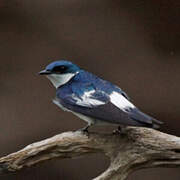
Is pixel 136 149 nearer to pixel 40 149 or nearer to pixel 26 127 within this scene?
pixel 40 149

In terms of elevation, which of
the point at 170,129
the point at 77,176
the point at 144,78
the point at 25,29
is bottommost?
the point at 77,176

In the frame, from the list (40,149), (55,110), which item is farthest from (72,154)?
(55,110)

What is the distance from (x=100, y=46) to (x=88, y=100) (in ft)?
2.13

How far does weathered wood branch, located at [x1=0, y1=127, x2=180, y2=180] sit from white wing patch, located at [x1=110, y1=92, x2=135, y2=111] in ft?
0.43

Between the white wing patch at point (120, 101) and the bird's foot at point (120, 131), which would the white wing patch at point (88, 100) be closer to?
the white wing patch at point (120, 101)

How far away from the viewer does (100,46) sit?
100 inches

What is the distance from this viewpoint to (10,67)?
8.38ft

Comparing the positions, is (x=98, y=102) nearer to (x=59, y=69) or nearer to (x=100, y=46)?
(x=59, y=69)

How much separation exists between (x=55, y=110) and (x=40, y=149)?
25.0 inches

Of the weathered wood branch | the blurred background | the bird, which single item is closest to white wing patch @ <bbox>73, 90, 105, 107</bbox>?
the bird

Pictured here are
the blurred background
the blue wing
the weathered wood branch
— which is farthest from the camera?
the blurred background

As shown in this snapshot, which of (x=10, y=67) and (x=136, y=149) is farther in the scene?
(x=10, y=67)

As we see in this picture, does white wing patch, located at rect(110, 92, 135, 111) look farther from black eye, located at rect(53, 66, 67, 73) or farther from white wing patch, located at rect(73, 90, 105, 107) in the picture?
black eye, located at rect(53, 66, 67, 73)

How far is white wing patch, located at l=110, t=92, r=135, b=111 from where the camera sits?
75.0 inches
